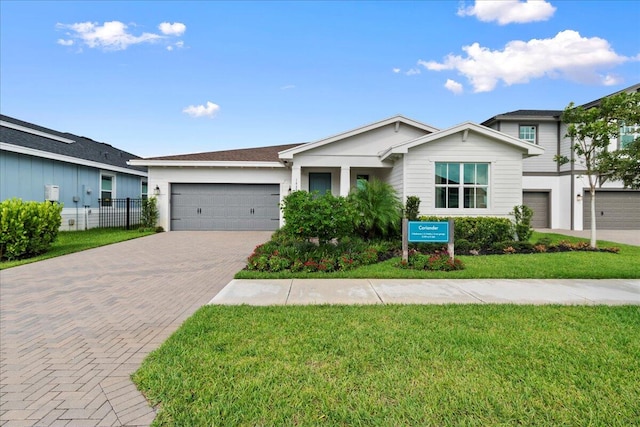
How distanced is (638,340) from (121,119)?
21957 millimetres

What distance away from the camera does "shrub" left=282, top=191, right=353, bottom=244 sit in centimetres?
758

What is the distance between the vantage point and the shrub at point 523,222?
424 inches

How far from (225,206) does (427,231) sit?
11.8 m

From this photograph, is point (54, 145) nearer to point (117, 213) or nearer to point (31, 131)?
point (31, 131)

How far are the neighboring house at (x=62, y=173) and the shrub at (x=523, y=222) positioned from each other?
1789 centimetres

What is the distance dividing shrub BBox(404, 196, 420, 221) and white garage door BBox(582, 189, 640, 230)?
13435 mm

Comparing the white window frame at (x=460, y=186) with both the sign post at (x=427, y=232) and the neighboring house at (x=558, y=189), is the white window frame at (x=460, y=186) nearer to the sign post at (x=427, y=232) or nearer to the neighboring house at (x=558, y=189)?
the sign post at (x=427, y=232)

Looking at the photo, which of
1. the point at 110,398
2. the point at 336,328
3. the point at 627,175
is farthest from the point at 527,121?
the point at 110,398

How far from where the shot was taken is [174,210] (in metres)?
16.8

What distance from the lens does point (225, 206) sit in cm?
1691

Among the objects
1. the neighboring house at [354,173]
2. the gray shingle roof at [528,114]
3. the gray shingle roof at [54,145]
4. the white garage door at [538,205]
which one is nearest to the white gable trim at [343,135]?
the neighboring house at [354,173]

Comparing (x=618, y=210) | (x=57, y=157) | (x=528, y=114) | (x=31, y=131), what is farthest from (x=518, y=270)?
(x=31, y=131)

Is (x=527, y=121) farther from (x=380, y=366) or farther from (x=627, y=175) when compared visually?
(x=380, y=366)

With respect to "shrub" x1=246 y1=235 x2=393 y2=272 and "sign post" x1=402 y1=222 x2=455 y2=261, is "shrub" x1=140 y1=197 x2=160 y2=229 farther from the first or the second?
"sign post" x1=402 y1=222 x2=455 y2=261
